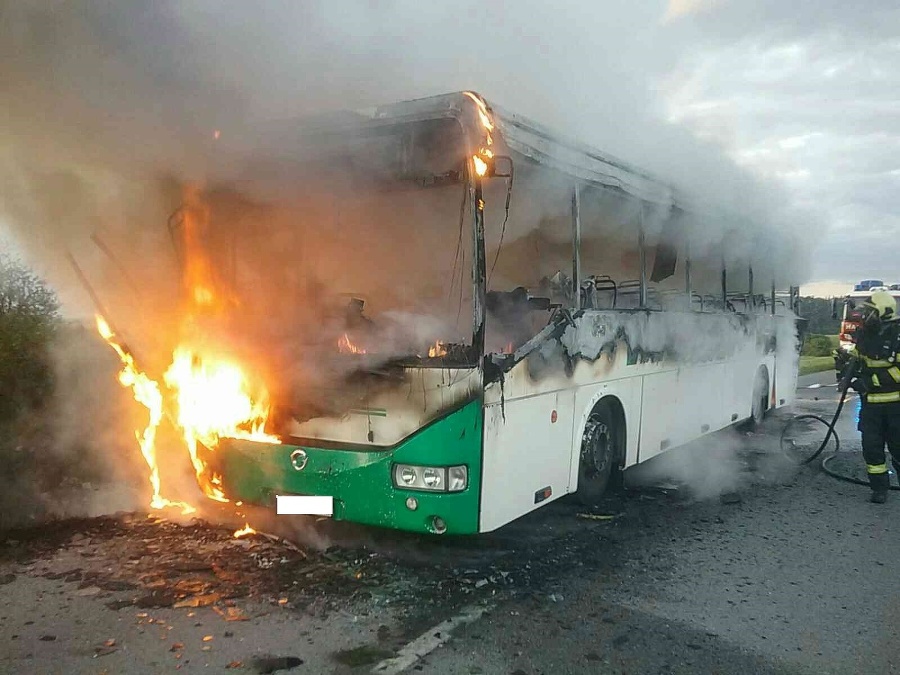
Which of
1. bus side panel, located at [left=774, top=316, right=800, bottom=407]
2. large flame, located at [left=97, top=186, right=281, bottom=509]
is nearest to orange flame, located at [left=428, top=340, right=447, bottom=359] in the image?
large flame, located at [left=97, top=186, right=281, bottom=509]

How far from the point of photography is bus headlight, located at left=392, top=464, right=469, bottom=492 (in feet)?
13.9

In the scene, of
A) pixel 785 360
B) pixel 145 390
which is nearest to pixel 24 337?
pixel 145 390

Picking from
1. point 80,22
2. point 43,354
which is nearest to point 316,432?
point 80,22

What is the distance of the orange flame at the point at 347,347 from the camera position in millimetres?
4543

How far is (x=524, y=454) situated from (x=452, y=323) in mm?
974

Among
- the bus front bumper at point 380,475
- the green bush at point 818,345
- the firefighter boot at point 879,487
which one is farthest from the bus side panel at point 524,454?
the green bush at point 818,345

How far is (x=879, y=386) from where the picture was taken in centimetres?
685

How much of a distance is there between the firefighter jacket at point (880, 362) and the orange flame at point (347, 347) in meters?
5.09

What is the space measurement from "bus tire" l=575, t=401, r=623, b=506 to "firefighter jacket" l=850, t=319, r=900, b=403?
2.68 metres

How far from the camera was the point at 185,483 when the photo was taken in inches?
239

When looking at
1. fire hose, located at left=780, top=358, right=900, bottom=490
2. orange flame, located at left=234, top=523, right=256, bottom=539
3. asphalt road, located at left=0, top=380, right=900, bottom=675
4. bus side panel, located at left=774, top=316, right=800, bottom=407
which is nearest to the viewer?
asphalt road, located at left=0, top=380, right=900, bottom=675

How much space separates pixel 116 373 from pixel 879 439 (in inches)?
280

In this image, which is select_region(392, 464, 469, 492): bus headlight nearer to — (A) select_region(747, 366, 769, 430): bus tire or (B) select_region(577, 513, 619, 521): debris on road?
(B) select_region(577, 513, 619, 521): debris on road

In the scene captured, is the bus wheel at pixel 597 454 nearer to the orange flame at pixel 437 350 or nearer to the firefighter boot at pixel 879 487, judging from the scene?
the orange flame at pixel 437 350
